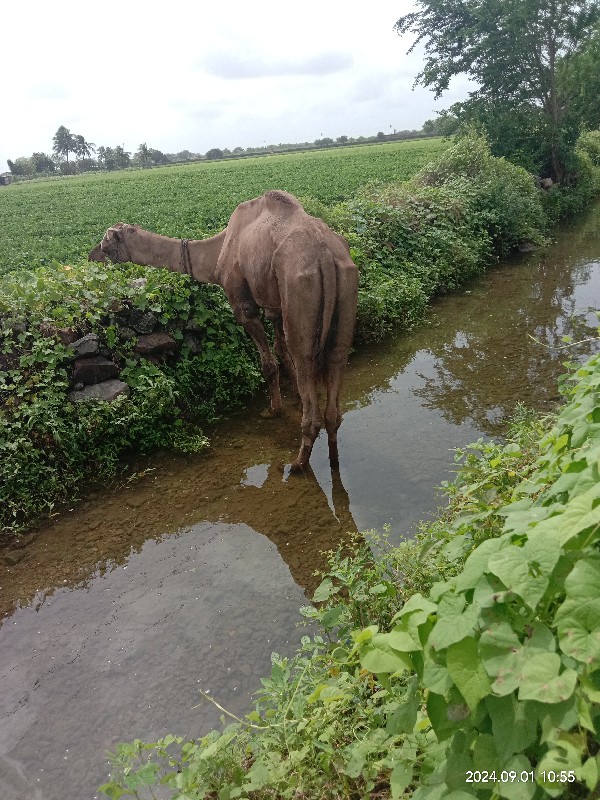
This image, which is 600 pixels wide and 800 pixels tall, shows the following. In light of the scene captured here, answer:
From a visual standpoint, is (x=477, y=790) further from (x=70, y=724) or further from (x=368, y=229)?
(x=368, y=229)

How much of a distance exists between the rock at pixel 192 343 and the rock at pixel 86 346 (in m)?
1.16

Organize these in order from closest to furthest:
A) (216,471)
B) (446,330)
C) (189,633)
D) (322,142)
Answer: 1. (189,633)
2. (216,471)
3. (446,330)
4. (322,142)

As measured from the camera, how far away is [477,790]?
1.39 meters

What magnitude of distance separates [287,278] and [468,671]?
3.92 meters

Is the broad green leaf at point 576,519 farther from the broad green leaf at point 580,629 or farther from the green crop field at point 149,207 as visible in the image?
the green crop field at point 149,207

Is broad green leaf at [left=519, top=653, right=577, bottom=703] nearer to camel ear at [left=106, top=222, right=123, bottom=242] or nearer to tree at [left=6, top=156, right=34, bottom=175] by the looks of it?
camel ear at [left=106, top=222, right=123, bottom=242]

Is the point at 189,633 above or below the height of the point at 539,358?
below

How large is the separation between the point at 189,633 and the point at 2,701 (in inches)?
45.9

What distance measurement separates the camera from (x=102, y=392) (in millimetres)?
5898

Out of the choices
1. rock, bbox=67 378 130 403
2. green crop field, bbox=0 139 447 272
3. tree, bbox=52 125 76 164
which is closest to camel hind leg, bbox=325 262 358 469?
rock, bbox=67 378 130 403

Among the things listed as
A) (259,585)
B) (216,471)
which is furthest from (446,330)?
(259,585)

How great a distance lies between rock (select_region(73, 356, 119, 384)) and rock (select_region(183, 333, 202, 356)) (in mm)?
1046

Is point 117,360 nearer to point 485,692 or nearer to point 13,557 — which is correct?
point 13,557

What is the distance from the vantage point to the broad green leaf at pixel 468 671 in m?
1.27
